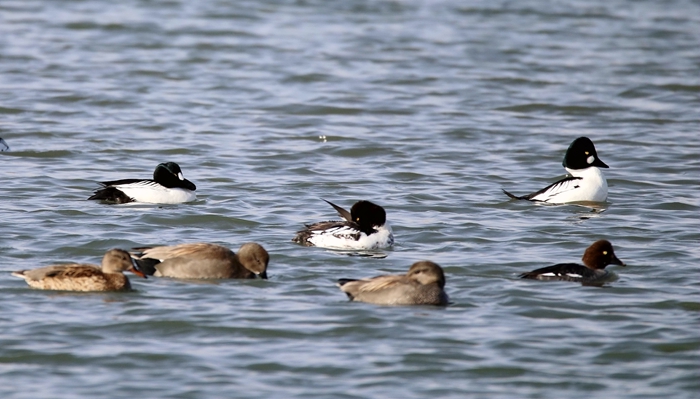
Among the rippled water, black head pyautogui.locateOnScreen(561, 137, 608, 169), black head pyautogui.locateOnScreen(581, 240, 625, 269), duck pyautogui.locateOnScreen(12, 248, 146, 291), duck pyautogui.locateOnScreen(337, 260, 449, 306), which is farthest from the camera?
black head pyautogui.locateOnScreen(561, 137, 608, 169)

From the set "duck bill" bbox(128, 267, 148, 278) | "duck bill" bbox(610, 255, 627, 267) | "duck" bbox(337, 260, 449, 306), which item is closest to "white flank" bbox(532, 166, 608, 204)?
"duck bill" bbox(610, 255, 627, 267)

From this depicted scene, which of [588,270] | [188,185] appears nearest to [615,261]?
[588,270]

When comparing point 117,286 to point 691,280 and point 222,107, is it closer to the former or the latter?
point 691,280

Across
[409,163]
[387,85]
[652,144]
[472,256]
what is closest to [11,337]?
[472,256]

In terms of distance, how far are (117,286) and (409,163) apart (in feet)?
26.0

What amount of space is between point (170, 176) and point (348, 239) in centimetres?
309

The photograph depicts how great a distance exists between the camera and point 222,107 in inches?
862

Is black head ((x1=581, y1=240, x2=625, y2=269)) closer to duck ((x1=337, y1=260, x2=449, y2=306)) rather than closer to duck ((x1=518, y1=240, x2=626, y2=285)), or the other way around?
duck ((x1=518, y1=240, x2=626, y2=285))

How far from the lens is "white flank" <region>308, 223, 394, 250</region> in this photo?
11.9 meters

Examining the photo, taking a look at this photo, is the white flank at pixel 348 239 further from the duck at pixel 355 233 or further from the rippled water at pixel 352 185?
the rippled water at pixel 352 185

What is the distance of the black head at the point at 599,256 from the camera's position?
11.0 meters

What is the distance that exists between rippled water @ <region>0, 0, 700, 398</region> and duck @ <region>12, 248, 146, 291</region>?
0.10 metres

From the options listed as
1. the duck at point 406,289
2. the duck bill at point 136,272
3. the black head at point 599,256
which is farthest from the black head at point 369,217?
the duck bill at point 136,272

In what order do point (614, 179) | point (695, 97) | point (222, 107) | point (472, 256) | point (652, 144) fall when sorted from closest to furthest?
point (472, 256), point (614, 179), point (652, 144), point (222, 107), point (695, 97)
